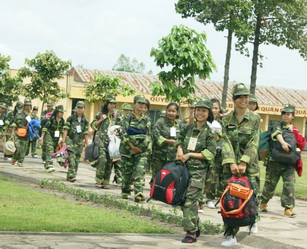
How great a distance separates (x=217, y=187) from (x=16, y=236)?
5.47 metres

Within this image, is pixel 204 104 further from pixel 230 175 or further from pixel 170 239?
pixel 170 239

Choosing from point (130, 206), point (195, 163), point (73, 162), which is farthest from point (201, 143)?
point (73, 162)

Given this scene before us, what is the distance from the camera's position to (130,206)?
36.3 feet

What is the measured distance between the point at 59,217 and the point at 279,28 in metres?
32.5

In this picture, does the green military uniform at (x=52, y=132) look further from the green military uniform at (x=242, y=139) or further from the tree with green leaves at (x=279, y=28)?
the tree with green leaves at (x=279, y=28)

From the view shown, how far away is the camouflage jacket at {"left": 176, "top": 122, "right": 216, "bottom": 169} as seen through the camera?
8562 mm

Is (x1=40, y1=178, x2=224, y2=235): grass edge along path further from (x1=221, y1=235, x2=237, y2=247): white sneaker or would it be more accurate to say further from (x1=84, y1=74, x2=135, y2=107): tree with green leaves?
(x1=84, y1=74, x2=135, y2=107): tree with green leaves

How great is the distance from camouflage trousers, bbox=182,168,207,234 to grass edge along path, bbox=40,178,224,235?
95 cm

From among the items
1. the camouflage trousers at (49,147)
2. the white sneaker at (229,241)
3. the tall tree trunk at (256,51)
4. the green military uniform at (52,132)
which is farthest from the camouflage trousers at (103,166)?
the tall tree trunk at (256,51)

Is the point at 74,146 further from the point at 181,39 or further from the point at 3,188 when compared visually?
the point at 181,39

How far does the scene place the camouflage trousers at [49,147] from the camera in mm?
17578

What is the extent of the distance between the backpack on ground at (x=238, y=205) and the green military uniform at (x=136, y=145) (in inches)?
156

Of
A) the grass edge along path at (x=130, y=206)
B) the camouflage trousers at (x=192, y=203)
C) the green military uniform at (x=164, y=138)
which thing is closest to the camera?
the camouflage trousers at (x=192, y=203)

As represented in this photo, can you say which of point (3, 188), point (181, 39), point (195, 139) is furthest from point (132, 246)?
point (181, 39)
